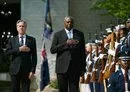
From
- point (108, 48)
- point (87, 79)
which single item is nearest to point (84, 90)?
point (87, 79)

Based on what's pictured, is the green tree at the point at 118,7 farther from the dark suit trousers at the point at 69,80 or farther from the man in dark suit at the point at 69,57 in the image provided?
the dark suit trousers at the point at 69,80

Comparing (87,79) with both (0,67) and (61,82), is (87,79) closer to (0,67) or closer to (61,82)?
(61,82)

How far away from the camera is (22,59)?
10.7 m

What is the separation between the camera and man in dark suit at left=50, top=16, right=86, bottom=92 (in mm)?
10602

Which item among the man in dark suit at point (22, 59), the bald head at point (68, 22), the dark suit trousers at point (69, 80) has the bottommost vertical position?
the dark suit trousers at point (69, 80)

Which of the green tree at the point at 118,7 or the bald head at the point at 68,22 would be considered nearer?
the bald head at the point at 68,22

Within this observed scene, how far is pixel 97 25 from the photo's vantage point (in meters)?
21.6

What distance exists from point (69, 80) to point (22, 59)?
3.26 ft

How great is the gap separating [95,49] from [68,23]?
297 centimetres

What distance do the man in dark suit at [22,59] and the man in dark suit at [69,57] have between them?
0.45m

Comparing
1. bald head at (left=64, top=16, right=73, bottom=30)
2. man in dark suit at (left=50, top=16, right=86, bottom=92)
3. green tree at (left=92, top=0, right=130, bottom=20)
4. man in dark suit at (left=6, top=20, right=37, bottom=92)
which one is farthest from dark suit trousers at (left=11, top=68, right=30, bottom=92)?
green tree at (left=92, top=0, right=130, bottom=20)

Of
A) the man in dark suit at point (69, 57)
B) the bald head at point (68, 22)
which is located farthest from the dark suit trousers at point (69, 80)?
the bald head at point (68, 22)

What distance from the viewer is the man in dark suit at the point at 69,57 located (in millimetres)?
10602

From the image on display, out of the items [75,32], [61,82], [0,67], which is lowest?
[0,67]
